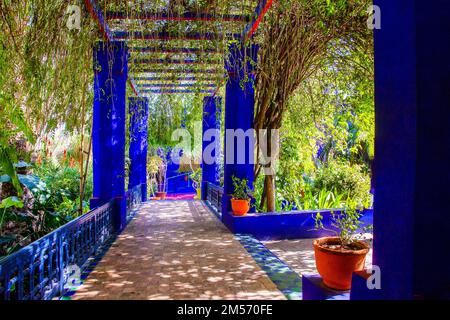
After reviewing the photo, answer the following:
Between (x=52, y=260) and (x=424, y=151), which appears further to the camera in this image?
(x=52, y=260)

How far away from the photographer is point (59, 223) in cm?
502

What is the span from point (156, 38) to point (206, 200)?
23.7 feet

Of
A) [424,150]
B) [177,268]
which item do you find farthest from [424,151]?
[177,268]

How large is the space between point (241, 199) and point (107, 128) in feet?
9.25

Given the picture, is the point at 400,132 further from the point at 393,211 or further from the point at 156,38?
the point at 156,38

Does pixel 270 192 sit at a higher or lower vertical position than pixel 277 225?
higher

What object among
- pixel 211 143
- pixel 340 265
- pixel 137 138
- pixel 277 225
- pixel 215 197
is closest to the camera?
pixel 340 265

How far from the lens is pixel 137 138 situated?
38.4 feet

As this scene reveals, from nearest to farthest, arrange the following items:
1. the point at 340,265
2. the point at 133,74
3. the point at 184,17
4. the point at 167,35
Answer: the point at 340,265
the point at 184,17
the point at 167,35
the point at 133,74

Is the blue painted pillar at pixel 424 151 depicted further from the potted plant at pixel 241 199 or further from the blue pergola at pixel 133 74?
the potted plant at pixel 241 199

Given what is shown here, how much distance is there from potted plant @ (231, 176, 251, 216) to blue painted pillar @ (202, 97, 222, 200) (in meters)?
4.46

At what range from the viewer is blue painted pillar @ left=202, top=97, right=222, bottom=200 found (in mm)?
11602

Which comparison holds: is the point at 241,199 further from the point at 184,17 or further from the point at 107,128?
the point at 184,17
